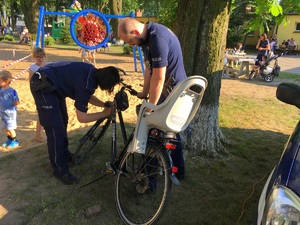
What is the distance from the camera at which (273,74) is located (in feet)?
41.7

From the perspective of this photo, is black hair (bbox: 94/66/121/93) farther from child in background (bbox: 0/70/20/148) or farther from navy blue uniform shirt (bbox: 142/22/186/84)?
child in background (bbox: 0/70/20/148)

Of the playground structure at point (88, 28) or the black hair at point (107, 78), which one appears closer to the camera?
the black hair at point (107, 78)

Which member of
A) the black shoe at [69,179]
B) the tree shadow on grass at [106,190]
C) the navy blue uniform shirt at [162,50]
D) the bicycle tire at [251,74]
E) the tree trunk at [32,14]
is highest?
the tree trunk at [32,14]

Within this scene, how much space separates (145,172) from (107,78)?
1040 mm

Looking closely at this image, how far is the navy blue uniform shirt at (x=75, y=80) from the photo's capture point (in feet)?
10.2

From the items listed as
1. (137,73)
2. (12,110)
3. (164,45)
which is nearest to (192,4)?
(164,45)

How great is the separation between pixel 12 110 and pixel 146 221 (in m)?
2.91

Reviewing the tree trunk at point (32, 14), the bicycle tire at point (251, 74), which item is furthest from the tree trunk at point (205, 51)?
the tree trunk at point (32, 14)

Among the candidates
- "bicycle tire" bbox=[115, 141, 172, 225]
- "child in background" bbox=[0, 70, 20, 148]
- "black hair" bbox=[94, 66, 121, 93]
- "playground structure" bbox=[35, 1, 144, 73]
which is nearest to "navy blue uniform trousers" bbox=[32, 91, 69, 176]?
"black hair" bbox=[94, 66, 121, 93]

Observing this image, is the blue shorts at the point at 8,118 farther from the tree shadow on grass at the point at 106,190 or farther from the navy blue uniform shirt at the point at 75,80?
the navy blue uniform shirt at the point at 75,80

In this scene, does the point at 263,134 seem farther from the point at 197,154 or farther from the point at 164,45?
the point at 164,45

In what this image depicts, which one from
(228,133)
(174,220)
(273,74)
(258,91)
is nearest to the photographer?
(174,220)

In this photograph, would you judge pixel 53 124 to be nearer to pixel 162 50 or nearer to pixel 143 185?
pixel 143 185

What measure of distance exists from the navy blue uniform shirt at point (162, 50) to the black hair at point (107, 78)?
1.19 feet
